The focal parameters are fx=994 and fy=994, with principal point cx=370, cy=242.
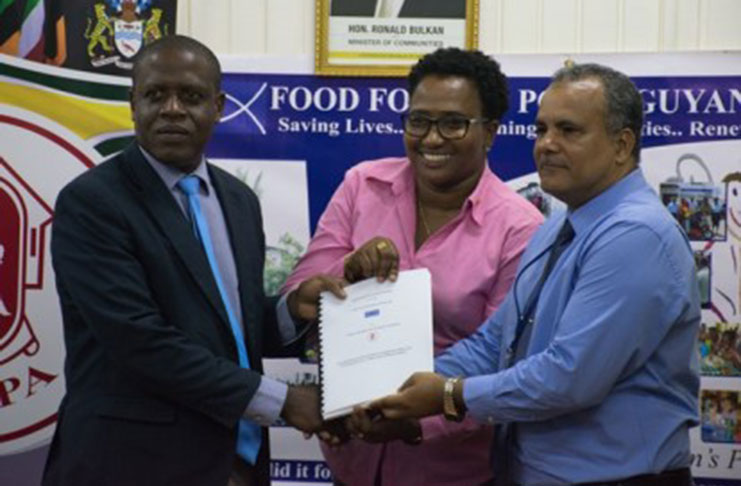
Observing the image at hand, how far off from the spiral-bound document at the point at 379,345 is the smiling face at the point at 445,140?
286mm

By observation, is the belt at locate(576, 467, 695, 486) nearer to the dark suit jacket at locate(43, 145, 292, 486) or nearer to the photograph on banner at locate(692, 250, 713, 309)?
the dark suit jacket at locate(43, 145, 292, 486)

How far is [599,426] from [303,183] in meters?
1.67

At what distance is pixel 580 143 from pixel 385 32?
1.42m

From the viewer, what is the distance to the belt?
1845mm

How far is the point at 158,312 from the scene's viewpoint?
1959 millimetres

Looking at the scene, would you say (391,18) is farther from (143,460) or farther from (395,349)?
(143,460)

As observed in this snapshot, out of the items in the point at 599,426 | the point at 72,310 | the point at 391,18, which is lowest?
the point at 599,426

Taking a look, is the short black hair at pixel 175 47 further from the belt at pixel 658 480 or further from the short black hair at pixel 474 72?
the belt at pixel 658 480

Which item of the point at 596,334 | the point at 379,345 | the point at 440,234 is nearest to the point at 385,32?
the point at 440,234

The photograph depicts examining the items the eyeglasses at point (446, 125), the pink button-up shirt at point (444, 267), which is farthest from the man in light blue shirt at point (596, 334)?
the eyeglasses at point (446, 125)

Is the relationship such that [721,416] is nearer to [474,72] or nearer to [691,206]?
[691,206]

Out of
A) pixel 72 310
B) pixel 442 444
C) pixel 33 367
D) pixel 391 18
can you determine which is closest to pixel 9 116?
pixel 33 367

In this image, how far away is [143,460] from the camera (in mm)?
1936

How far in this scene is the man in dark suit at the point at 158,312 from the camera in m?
1.93
